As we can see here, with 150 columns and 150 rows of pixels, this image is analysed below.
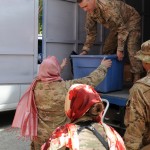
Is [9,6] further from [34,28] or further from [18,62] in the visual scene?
[18,62]

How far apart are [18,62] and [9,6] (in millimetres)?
907

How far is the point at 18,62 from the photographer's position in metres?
5.25

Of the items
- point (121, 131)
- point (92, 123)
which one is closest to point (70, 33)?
point (121, 131)

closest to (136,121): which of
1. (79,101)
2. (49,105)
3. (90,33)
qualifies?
(49,105)

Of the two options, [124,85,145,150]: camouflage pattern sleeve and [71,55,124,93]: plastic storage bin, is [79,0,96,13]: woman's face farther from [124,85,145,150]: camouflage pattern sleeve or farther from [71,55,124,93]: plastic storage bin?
[124,85,145,150]: camouflage pattern sleeve

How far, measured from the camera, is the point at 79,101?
5.92 feet

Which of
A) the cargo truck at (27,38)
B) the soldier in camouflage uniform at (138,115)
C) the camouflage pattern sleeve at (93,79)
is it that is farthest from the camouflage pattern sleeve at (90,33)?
the soldier in camouflage uniform at (138,115)

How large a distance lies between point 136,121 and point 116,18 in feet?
7.16

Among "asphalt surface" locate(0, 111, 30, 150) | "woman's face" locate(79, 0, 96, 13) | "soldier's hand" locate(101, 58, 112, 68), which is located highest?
Result: "woman's face" locate(79, 0, 96, 13)

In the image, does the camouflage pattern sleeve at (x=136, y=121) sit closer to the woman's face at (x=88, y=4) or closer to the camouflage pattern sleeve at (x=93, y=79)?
the camouflage pattern sleeve at (x=93, y=79)

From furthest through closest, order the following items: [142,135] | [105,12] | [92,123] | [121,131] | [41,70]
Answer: [105,12] → [121,131] → [41,70] → [142,135] → [92,123]

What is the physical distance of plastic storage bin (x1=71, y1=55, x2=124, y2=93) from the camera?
4379 mm

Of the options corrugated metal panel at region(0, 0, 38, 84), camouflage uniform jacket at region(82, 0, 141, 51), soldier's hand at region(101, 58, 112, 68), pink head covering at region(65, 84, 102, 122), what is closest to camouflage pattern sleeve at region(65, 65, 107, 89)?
soldier's hand at region(101, 58, 112, 68)

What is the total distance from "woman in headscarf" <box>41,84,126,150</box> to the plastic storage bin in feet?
8.08
